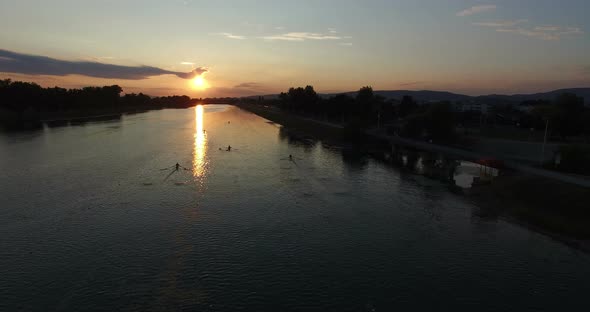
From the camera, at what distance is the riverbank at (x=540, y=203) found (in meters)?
40.0

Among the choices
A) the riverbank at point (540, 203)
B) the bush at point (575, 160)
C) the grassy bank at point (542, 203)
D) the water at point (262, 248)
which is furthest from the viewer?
the bush at point (575, 160)

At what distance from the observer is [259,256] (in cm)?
3375

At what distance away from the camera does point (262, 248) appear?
35.4 metres

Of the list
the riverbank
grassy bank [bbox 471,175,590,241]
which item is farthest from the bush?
grassy bank [bbox 471,175,590,241]

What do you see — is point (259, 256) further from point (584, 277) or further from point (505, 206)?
point (505, 206)

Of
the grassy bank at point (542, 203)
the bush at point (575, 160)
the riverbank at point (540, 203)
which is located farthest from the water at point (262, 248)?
the bush at point (575, 160)

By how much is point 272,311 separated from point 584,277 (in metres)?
26.4

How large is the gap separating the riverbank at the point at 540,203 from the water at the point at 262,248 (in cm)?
252

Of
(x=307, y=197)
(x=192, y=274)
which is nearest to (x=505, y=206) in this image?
(x=307, y=197)

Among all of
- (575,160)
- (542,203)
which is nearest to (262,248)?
(542,203)

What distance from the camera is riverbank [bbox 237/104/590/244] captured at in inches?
1575

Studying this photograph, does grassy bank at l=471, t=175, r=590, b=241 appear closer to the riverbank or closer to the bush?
the riverbank

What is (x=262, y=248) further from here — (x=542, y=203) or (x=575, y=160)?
(x=575, y=160)

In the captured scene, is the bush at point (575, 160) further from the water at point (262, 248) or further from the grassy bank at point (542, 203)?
the water at point (262, 248)
